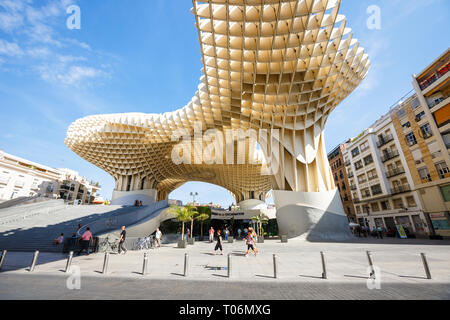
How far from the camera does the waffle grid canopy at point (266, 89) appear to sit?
13.6 m

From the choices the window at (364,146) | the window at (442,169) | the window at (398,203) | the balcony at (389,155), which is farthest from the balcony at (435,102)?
the window at (398,203)

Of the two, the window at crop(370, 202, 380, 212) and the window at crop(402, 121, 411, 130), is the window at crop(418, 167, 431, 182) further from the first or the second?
the window at crop(370, 202, 380, 212)

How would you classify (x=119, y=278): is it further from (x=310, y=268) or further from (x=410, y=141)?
(x=410, y=141)

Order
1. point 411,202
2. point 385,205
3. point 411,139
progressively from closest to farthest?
point 411,139, point 411,202, point 385,205

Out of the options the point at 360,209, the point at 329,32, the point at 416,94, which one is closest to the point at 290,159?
the point at 329,32

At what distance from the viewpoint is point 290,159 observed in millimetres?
23609

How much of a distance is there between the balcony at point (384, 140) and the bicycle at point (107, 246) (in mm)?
39065

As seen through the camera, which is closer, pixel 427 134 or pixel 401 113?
pixel 427 134

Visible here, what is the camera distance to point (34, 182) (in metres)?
51.6

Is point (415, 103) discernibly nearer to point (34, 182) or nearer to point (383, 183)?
point (383, 183)

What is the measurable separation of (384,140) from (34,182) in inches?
3119

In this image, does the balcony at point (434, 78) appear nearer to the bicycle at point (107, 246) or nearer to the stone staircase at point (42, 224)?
the bicycle at point (107, 246)

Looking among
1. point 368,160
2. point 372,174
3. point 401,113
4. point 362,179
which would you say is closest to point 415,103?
point 401,113

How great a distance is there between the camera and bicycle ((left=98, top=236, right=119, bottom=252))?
520 inches
